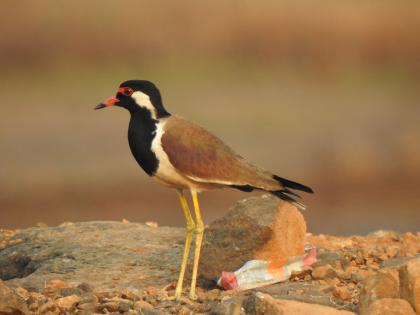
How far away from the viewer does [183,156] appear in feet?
26.3

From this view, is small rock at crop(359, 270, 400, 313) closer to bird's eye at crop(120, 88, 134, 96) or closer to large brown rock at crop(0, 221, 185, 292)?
large brown rock at crop(0, 221, 185, 292)

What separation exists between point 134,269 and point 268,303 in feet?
7.54

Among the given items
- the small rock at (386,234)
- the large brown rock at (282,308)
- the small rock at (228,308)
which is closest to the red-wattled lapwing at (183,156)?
the small rock at (228,308)

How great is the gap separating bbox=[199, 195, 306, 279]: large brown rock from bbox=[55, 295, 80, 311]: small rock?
125cm

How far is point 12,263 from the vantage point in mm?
9758

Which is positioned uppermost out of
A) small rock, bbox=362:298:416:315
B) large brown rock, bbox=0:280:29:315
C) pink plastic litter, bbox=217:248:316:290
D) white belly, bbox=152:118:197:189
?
white belly, bbox=152:118:197:189

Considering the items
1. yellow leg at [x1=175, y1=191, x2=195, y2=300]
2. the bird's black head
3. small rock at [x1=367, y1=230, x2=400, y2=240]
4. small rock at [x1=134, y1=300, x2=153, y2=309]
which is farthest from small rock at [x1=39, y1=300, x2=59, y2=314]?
small rock at [x1=367, y1=230, x2=400, y2=240]

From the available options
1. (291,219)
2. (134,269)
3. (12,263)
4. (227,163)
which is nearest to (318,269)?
(291,219)

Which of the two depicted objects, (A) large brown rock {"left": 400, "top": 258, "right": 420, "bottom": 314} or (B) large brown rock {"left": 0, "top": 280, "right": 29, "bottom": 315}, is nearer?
(A) large brown rock {"left": 400, "top": 258, "right": 420, "bottom": 314}

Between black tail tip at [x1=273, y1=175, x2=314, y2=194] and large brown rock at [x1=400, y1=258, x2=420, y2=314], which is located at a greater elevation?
black tail tip at [x1=273, y1=175, x2=314, y2=194]

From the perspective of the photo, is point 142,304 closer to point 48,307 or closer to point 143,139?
point 48,307

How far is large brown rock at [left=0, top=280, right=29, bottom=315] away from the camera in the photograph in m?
7.03

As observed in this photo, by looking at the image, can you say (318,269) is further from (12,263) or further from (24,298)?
(12,263)

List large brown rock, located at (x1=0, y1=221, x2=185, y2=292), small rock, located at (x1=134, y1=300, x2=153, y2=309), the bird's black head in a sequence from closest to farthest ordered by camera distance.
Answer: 1. small rock, located at (x1=134, y1=300, x2=153, y2=309)
2. the bird's black head
3. large brown rock, located at (x1=0, y1=221, x2=185, y2=292)
